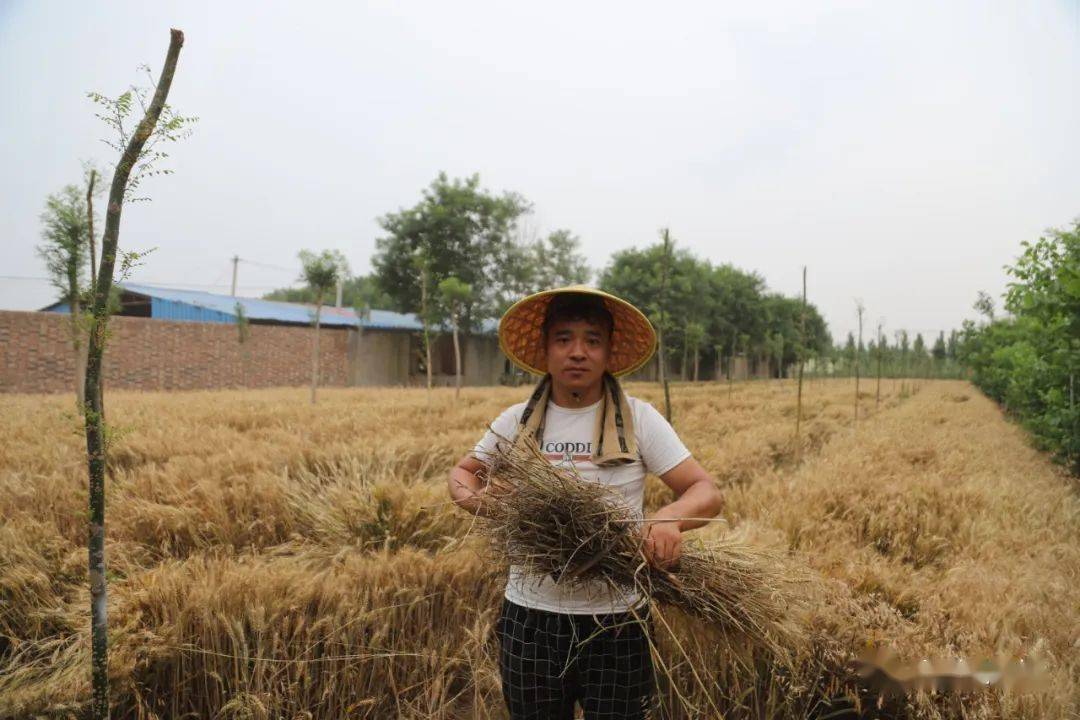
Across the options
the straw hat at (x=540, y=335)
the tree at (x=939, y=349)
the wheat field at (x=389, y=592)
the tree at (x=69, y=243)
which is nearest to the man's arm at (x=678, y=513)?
the wheat field at (x=389, y=592)

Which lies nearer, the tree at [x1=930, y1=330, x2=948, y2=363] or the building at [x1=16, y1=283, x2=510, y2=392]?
the building at [x1=16, y1=283, x2=510, y2=392]

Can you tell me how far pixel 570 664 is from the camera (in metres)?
1.71

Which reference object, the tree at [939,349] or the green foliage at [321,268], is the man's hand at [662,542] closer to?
the green foliage at [321,268]

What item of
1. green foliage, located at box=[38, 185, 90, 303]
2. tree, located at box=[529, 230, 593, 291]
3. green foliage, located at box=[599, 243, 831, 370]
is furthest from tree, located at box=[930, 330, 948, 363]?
green foliage, located at box=[38, 185, 90, 303]

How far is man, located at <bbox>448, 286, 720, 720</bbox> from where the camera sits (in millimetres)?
1705

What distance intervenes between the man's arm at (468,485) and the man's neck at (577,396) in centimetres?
34

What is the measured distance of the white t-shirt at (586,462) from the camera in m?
1.72

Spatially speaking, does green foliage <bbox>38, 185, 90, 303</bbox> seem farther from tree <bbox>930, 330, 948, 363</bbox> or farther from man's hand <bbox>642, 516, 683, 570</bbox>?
tree <bbox>930, 330, 948, 363</bbox>

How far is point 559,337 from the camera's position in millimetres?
1908

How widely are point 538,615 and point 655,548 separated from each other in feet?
1.45

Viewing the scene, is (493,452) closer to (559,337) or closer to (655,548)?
(559,337)

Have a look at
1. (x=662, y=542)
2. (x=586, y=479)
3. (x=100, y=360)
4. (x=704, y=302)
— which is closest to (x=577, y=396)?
(x=586, y=479)

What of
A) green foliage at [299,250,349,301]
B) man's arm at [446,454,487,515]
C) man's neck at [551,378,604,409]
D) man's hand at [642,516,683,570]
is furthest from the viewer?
green foliage at [299,250,349,301]

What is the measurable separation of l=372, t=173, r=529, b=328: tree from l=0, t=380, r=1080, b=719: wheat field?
24.0 metres
